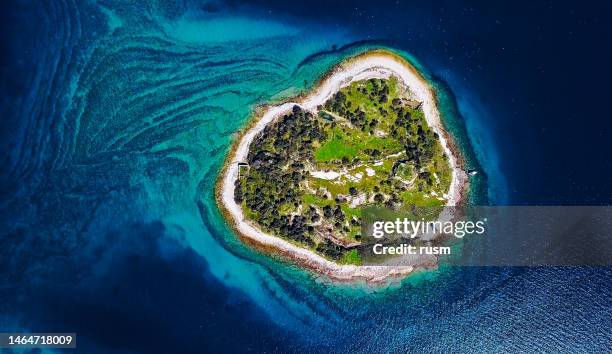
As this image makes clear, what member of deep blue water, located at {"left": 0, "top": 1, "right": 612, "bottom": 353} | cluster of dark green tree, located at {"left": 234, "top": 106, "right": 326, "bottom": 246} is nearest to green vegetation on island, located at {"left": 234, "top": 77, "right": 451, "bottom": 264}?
cluster of dark green tree, located at {"left": 234, "top": 106, "right": 326, "bottom": 246}

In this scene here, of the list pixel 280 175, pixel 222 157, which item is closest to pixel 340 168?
pixel 280 175

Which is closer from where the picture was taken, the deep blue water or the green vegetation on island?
the deep blue water

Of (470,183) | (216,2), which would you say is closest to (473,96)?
(470,183)

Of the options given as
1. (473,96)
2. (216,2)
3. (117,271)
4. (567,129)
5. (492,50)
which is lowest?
(117,271)

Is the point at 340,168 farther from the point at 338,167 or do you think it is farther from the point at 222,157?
the point at 222,157

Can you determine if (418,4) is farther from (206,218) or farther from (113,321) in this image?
(113,321)

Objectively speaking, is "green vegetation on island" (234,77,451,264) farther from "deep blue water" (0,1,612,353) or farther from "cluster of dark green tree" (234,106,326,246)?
"deep blue water" (0,1,612,353)

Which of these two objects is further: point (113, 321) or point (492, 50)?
point (492, 50)
